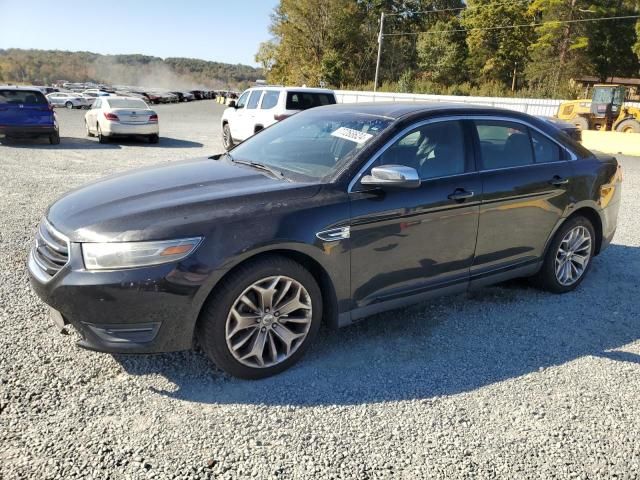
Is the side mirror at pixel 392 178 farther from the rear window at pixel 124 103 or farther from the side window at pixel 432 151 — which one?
the rear window at pixel 124 103

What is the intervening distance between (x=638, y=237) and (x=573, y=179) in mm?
2809

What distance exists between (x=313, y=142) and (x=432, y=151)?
88 centimetres

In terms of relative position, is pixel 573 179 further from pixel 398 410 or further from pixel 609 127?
pixel 609 127

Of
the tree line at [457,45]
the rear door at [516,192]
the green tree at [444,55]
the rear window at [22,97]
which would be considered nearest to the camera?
the rear door at [516,192]

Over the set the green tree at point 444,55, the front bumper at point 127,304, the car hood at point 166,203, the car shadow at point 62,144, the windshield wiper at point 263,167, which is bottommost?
the car shadow at point 62,144

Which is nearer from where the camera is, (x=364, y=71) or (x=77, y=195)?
(x=77, y=195)

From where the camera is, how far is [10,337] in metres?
3.49

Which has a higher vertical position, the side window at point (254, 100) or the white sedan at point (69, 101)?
the side window at point (254, 100)

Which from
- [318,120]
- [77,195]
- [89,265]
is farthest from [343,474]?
[318,120]

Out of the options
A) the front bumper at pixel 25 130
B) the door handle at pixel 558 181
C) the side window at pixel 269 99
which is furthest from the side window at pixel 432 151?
the front bumper at pixel 25 130

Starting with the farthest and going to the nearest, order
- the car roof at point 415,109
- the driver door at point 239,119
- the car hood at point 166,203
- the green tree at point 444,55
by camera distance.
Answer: the green tree at point 444,55 → the driver door at point 239,119 → the car roof at point 415,109 → the car hood at point 166,203

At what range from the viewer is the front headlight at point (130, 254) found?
2.73m

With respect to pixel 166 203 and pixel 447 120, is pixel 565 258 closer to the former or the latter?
pixel 447 120

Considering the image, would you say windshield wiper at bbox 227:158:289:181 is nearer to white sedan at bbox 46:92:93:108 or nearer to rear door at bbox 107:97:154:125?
rear door at bbox 107:97:154:125
